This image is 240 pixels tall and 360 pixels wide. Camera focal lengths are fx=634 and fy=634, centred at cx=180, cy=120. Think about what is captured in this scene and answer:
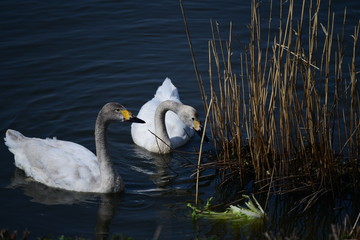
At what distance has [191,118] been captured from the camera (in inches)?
354

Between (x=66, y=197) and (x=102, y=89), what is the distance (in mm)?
3514

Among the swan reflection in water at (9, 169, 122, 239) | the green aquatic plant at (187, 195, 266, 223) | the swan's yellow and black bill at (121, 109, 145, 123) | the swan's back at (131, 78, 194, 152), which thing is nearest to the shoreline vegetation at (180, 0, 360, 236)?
the green aquatic plant at (187, 195, 266, 223)

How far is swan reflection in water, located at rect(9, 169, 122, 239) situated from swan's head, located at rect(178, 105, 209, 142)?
1561mm

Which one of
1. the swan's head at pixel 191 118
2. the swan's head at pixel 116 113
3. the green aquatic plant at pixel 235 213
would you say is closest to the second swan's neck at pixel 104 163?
the swan's head at pixel 116 113

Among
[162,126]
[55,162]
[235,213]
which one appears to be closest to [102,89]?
[162,126]

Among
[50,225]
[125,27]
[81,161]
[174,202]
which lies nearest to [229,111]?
[174,202]

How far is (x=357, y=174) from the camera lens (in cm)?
787

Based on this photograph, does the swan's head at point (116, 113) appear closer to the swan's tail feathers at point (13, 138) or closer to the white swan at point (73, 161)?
the white swan at point (73, 161)

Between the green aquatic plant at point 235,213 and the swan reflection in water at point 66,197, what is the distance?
100 centimetres

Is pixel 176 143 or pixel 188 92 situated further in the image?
pixel 188 92

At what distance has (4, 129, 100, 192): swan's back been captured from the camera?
8.09 metres

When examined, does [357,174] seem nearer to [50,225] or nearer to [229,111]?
[229,111]

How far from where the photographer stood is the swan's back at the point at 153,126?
9594mm

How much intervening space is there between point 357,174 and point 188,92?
4073 millimetres
